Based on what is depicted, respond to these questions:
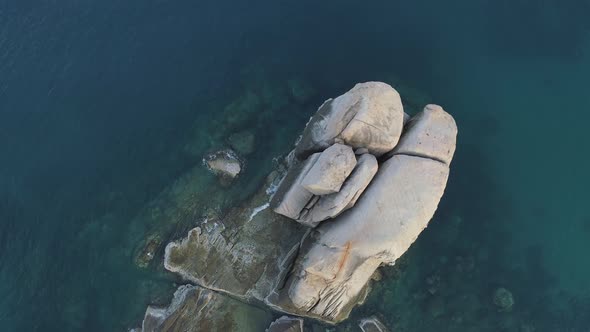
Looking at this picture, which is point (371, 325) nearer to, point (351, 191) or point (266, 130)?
point (351, 191)

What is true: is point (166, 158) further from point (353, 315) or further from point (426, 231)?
point (426, 231)

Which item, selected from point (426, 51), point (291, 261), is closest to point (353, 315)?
point (291, 261)

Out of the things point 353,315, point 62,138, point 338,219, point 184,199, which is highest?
point 62,138

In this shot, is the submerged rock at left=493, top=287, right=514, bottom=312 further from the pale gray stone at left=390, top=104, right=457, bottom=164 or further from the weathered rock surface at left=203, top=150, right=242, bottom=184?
the weathered rock surface at left=203, top=150, right=242, bottom=184

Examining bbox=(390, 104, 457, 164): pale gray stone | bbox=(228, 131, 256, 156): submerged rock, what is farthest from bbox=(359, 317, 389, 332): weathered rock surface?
bbox=(228, 131, 256, 156): submerged rock

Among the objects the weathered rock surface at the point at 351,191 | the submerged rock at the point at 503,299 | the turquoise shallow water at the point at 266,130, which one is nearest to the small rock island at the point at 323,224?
the weathered rock surface at the point at 351,191

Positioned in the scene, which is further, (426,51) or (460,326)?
(426,51)
